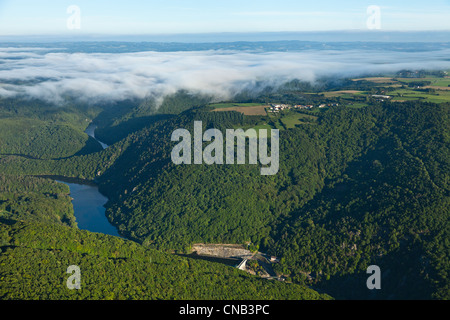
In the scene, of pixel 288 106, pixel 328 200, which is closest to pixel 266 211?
pixel 328 200

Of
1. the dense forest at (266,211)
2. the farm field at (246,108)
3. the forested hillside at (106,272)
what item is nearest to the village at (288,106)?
the farm field at (246,108)

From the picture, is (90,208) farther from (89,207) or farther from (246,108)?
(246,108)

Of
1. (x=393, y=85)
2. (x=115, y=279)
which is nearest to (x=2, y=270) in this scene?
(x=115, y=279)

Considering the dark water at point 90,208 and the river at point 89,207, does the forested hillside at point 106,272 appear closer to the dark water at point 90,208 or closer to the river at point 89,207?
the dark water at point 90,208

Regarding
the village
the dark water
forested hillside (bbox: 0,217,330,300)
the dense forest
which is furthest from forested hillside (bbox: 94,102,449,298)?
forested hillside (bbox: 0,217,330,300)

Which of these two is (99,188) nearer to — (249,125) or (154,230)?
(154,230)

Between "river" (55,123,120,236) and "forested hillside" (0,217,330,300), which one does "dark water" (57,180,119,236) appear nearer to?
"river" (55,123,120,236)
